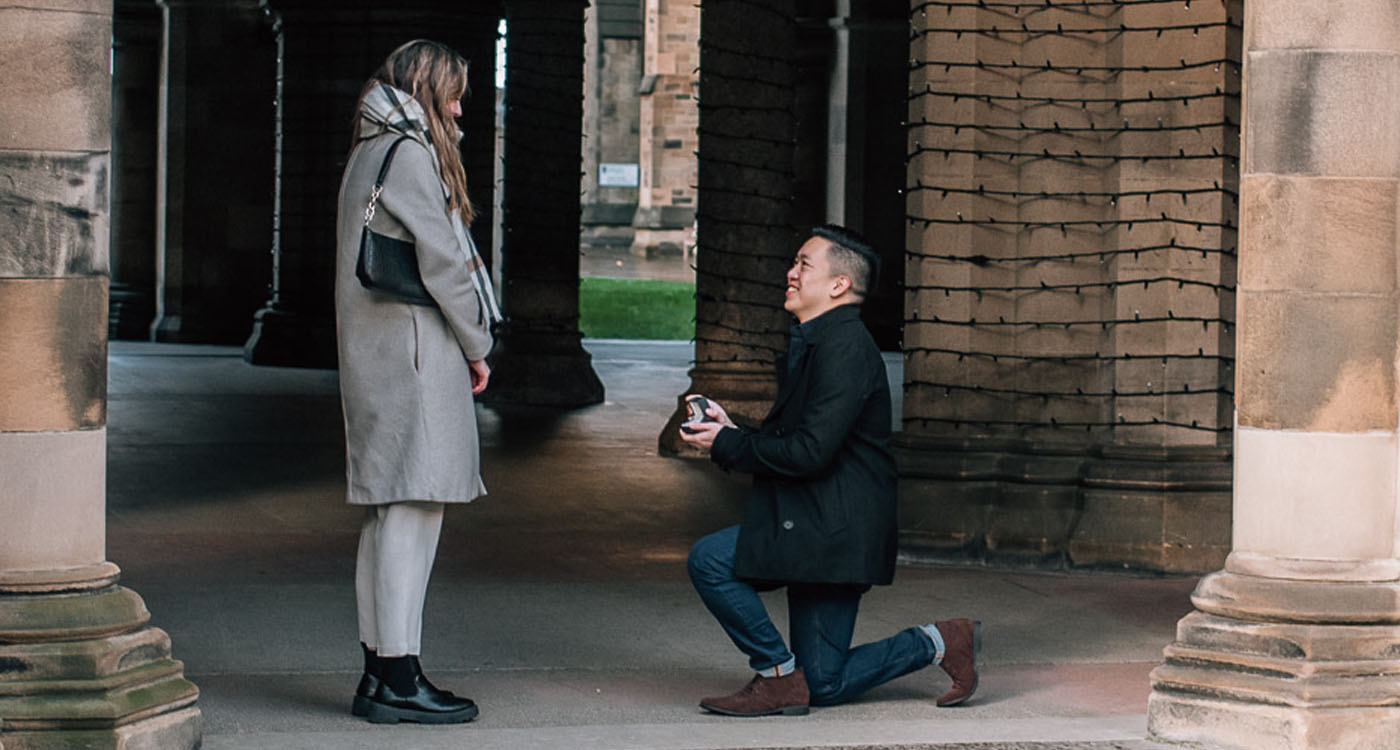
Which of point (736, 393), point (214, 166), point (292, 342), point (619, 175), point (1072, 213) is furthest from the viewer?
point (619, 175)

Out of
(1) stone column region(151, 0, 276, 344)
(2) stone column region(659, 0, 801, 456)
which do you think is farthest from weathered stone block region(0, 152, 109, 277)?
(1) stone column region(151, 0, 276, 344)

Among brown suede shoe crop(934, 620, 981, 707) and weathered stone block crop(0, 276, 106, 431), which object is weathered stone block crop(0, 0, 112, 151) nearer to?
weathered stone block crop(0, 276, 106, 431)

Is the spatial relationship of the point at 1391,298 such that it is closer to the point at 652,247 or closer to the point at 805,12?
the point at 805,12

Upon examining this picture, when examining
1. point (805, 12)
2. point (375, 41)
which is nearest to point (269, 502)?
point (375, 41)

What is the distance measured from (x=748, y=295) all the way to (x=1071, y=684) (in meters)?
6.82

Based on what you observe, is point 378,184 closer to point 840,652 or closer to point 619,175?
point 840,652

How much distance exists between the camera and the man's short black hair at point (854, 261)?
18.8 ft

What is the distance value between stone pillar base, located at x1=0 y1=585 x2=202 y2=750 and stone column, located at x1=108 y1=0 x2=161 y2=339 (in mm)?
19534

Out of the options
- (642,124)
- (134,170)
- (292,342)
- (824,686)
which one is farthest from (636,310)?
(824,686)

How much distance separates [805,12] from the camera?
981 inches

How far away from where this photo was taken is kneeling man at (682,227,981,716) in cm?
561

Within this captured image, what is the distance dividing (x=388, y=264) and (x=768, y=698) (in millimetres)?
1432

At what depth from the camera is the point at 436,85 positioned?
563cm

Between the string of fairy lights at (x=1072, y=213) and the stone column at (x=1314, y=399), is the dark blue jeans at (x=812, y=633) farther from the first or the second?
the string of fairy lights at (x=1072, y=213)
